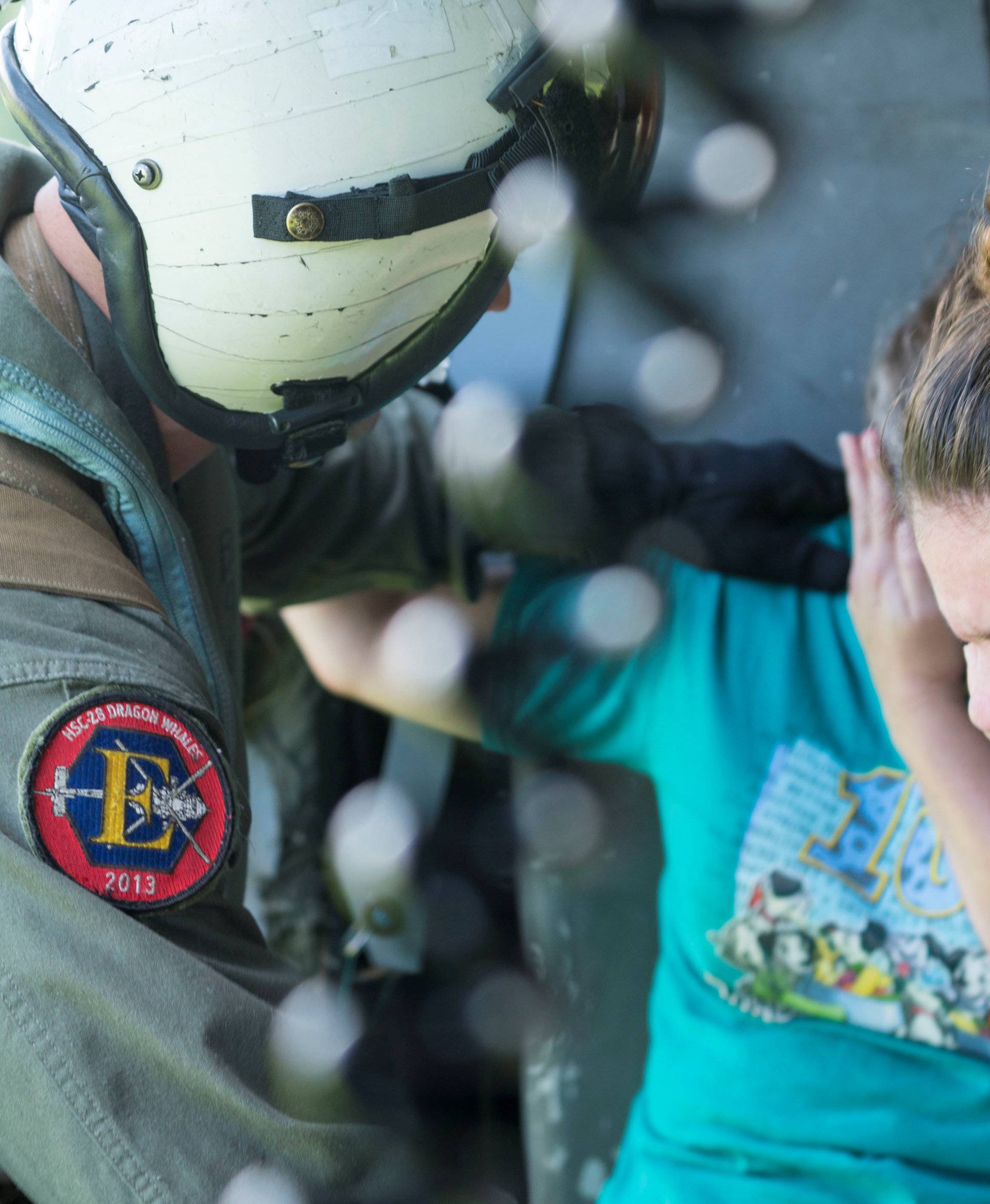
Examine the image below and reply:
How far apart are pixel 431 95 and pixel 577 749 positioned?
74 centimetres

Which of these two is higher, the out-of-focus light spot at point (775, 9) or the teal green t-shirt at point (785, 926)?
the out-of-focus light spot at point (775, 9)

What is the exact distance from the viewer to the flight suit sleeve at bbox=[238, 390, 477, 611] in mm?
1380

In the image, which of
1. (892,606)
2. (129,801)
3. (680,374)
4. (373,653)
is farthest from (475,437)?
(129,801)

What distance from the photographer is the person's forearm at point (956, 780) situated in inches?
39.2

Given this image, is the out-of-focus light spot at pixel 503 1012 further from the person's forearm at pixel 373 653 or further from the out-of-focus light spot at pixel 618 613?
the out-of-focus light spot at pixel 618 613

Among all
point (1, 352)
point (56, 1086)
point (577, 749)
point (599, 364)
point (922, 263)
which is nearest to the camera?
point (56, 1086)

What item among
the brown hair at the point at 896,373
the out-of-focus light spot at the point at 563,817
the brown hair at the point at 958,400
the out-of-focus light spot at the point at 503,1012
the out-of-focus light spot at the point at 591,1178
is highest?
the brown hair at the point at 958,400

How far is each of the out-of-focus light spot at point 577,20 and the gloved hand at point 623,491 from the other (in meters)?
0.53

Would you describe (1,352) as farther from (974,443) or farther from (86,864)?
(974,443)

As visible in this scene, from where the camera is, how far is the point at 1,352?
88cm

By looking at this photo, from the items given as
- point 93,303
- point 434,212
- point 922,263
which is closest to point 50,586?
point 93,303

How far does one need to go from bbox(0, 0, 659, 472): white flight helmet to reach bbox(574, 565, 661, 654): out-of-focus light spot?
45 cm

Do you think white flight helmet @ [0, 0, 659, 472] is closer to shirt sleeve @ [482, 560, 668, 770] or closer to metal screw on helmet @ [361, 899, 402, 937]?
shirt sleeve @ [482, 560, 668, 770]

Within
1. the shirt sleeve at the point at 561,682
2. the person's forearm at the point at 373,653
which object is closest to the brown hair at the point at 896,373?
the shirt sleeve at the point at 561,682
